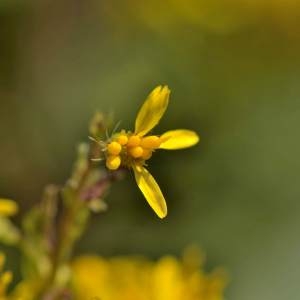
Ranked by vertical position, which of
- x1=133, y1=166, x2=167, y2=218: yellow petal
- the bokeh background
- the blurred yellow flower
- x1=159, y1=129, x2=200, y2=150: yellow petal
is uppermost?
the bokeh background

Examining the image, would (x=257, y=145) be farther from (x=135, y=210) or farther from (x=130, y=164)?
(x=130, y=164)

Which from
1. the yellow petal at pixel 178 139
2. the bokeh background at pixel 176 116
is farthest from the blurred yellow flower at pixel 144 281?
the yellow petal at pixel 178 139

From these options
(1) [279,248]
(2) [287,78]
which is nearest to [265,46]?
(2) [287,78]

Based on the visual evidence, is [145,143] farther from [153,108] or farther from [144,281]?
[144,281]

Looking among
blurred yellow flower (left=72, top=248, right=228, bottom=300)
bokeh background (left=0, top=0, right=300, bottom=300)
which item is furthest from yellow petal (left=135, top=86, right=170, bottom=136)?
bokeh background (left=0, top=0, right=300, bottom=300)

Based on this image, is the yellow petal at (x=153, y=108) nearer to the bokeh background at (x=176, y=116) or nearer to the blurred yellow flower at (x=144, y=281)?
the blurred yellow flower at (x=144, y=281)

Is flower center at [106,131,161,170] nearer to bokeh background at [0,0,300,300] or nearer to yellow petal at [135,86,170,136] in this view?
yellow petal at [135,86,170,136]

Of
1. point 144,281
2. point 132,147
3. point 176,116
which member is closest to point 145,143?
point 132,147
